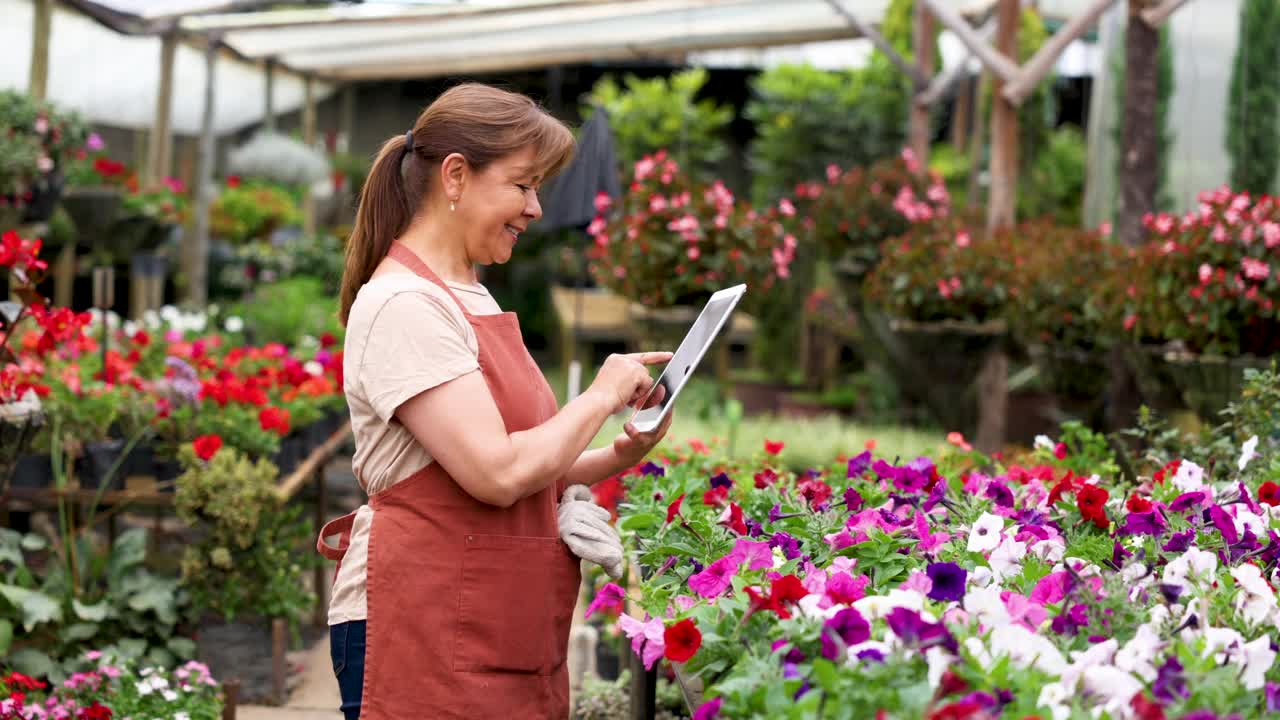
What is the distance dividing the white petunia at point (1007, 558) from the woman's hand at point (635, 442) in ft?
1.43

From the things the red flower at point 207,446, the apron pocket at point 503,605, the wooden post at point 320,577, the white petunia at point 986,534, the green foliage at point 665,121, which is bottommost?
the wooden post at point 320,577

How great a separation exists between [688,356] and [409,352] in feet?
1.17

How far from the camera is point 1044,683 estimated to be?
1.26 m

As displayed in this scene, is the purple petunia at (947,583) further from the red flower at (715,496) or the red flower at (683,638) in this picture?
the red flower at (715,496)

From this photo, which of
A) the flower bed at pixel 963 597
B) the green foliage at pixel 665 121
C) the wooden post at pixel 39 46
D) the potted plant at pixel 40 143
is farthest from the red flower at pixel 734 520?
the green foliage at pixel 665 121

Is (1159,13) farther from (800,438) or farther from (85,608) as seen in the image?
(85,608)

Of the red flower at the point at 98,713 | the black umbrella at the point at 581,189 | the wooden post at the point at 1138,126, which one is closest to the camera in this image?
the red flower at the point at 98,713

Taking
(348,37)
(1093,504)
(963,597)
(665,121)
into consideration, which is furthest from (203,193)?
(963,597)

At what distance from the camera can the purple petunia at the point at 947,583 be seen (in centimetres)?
145

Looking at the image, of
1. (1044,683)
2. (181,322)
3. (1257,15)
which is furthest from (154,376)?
(1257,15)

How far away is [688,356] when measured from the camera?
1786 millimetres

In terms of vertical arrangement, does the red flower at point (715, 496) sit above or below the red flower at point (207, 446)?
above

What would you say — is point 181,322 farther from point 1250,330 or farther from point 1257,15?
point 1257,15

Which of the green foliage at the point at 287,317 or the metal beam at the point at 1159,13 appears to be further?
the green foliage at the point at 287,317
